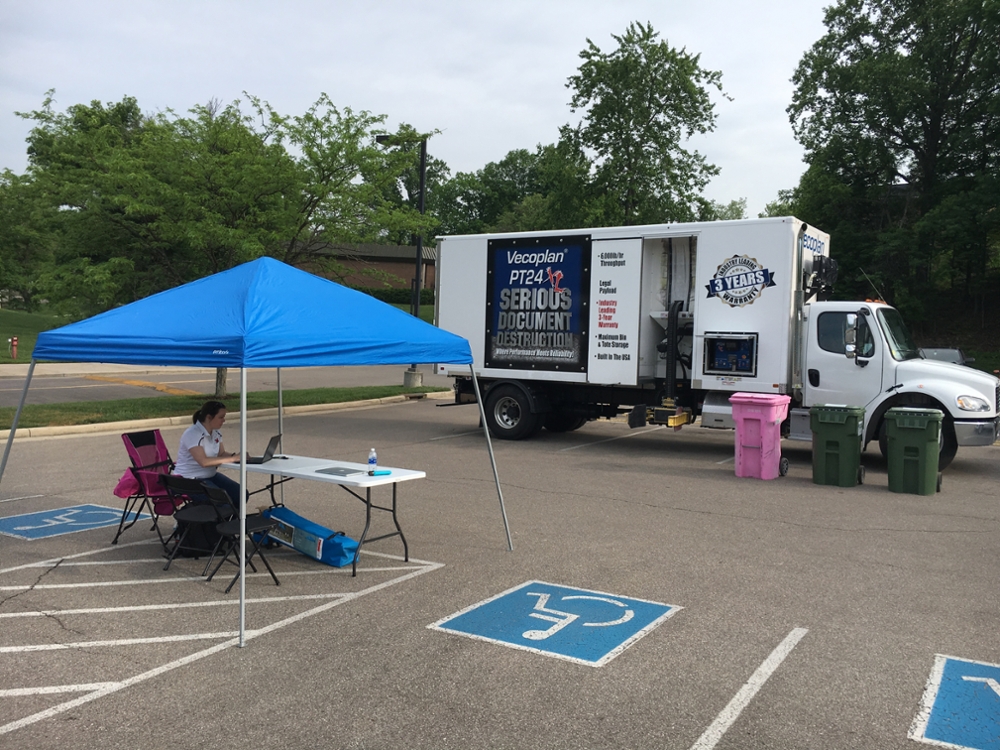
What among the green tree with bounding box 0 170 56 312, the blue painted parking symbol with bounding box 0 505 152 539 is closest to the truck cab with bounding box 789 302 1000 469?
the blue painted parking symbol with bounding box 0 505 152 539

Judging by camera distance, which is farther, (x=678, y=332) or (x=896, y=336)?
(x=678, y=332)

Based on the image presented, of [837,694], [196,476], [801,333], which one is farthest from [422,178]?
[837,694]

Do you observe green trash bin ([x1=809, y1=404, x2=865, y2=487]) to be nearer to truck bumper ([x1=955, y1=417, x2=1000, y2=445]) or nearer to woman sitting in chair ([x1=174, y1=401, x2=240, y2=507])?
truck bumper ([x1=955, y1=417, x2=1000, y2=445])

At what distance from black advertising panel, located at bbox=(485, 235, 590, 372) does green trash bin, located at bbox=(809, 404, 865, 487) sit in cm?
416

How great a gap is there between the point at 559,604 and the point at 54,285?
49.6 feet

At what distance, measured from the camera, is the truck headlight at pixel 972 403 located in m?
11.5

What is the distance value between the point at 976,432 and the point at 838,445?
6.77 feet

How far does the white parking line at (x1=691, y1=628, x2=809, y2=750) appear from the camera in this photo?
13.1ft

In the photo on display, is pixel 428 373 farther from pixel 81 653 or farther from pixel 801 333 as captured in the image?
pixel 81 653

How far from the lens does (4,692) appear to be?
4418 millimetres

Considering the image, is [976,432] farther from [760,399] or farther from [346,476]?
[346,476]

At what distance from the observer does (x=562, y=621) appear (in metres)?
5.60

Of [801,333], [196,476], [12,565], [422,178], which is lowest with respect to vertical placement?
[12,565]

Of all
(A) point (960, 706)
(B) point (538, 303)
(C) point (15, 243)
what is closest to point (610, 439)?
(B) point (538, 303)
